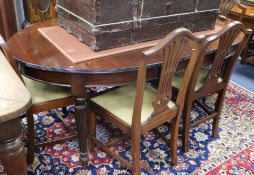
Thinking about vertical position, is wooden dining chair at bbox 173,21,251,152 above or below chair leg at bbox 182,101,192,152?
above

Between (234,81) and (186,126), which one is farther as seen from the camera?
(234,81)

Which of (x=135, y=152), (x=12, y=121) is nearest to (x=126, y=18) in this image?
(x=135, y=152)

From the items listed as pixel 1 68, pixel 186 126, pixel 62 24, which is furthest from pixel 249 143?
pixel 1 68

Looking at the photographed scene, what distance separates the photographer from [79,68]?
1.47 m

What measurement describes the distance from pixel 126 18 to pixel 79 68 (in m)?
0.45

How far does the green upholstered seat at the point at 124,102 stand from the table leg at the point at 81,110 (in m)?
0.13

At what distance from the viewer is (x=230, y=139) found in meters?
2.28

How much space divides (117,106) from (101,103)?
108mm

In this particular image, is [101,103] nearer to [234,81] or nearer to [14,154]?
[14,154]

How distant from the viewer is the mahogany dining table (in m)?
1.49

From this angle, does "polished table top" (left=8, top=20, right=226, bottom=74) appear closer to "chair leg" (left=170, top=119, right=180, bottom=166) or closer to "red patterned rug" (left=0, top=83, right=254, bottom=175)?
"chair leg" (left=170, top=119, right=180, bottom=166)

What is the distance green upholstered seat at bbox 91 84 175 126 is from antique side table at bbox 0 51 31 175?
2.09 feet

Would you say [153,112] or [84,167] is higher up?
[153,112]

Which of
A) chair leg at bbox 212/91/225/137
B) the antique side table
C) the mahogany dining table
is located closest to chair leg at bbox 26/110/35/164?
the mahogany dining table
